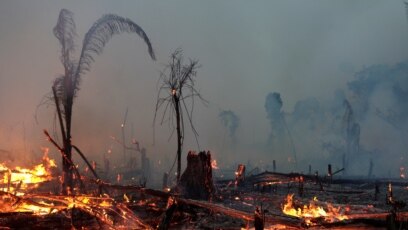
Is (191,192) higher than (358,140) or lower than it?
lower

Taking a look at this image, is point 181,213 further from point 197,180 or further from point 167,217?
point 197,180

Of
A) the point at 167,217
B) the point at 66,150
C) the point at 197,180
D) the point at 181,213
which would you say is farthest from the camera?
the point at 66,150

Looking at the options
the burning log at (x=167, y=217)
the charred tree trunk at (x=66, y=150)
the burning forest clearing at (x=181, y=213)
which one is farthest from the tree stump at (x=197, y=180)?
the burning log at (x=167, y=217)

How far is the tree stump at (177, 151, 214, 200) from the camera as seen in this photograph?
1669 cm

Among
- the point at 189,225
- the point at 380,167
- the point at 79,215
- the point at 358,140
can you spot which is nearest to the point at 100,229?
the point at 79,215

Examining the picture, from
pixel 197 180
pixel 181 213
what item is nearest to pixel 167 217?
pixel 181 213

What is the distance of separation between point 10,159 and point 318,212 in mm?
29225

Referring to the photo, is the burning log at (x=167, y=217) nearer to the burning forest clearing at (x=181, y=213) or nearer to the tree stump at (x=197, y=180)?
the burning forest clearing at (x=181, y=213)

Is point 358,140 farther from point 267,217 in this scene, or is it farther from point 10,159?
point 267,217

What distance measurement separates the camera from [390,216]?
9680mm

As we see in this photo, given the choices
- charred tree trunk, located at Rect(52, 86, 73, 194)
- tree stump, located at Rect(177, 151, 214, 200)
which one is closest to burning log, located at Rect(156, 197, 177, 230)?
tree stump, located at Rect(177, 151, 214, 200)

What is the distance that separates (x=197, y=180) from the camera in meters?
16.7

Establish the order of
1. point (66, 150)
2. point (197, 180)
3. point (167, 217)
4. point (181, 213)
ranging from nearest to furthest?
point (167, 217) < point (181, 213) < point (197, 180) < point (66, 150)

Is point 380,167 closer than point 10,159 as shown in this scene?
No
